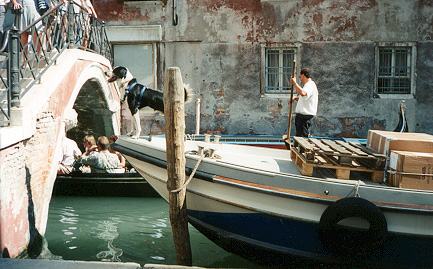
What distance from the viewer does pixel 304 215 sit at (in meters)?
4.64

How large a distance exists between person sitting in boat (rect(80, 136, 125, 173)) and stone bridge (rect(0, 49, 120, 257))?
153 centimetres

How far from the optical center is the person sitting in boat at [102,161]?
9102 mm

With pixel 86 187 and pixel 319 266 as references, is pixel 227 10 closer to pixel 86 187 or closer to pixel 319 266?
pixel 86 187

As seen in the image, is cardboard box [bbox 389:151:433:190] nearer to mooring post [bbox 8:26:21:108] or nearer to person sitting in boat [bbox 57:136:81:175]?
mooring post [bbox 8:26:21:108]

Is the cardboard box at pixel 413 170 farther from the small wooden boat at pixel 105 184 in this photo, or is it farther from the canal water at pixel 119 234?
the small wooden boat at pixel 105 184

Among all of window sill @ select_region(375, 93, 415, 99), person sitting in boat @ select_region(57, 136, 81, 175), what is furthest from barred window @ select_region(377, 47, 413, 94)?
person sitting in boat @ select_region(57, 136, 81, 175)

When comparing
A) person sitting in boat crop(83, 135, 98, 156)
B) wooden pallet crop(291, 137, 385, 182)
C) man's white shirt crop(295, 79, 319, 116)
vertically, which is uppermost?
man's white shirt crop(295, 79, 319, 116)

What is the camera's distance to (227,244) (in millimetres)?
5230

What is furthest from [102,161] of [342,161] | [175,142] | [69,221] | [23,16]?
[342,161]

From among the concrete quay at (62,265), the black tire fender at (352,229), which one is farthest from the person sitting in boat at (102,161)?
the concrete quay at (62,265)

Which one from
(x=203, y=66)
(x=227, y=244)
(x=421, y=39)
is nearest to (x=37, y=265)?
(x=227, y=244)

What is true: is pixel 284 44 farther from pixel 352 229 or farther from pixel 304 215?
pixel 352 229

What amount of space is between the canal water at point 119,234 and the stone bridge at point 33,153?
727mm

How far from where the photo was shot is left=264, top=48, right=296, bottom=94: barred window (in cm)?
1241
